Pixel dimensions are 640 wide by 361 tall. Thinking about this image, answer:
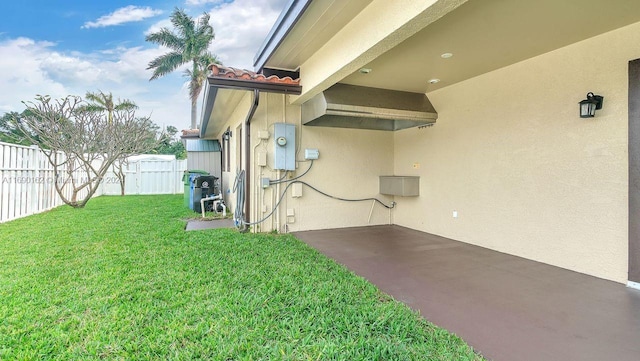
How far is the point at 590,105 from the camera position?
12.6 ft

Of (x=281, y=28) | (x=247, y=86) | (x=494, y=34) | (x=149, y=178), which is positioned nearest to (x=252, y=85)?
(x=247, y=86)

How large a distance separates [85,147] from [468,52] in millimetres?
11674

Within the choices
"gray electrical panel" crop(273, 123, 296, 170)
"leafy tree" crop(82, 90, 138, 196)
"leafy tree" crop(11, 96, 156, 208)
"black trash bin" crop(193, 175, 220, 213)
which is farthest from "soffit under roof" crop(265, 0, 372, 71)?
"leafy tree" crop(82, 90, 138, 196)

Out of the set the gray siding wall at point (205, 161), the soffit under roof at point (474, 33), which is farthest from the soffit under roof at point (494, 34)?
the gray siding wall at point (205, 161)

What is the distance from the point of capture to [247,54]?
18.5 m

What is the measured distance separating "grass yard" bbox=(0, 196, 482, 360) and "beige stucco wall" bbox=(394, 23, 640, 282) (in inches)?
117

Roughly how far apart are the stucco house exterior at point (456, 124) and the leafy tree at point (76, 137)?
16.2ft

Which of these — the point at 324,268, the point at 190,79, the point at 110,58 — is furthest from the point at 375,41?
the point at 190,79

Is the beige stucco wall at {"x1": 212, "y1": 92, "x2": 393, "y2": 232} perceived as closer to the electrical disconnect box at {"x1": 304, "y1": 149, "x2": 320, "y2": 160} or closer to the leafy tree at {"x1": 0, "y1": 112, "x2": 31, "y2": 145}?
the electrical disconnect box at {"x1": 304, "y1": 149, "x2": 320, "y2": 160}

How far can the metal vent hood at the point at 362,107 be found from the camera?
5531 millimetres

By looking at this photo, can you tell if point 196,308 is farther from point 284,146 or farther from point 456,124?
point 456,124

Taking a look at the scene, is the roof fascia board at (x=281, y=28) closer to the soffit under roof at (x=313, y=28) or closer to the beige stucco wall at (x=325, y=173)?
the soffit under roof at (x=313, y=28)

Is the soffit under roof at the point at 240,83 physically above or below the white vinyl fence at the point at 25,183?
above

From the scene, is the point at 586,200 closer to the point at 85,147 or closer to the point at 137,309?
the point at 137,309
